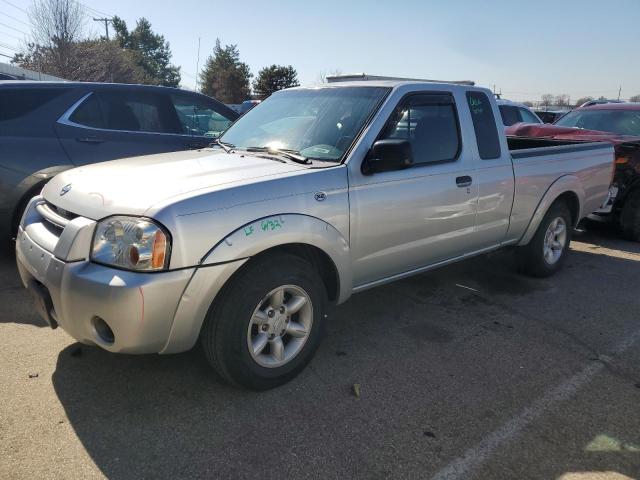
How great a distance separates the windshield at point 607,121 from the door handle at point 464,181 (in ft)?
18.0

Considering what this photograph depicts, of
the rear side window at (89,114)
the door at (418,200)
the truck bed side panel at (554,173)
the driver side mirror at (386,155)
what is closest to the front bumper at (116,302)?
the door at (418,200)

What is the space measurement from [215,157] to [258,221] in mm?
995

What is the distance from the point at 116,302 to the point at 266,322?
87 centimetres

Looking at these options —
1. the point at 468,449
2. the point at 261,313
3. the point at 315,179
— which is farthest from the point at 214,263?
the point at 468,449

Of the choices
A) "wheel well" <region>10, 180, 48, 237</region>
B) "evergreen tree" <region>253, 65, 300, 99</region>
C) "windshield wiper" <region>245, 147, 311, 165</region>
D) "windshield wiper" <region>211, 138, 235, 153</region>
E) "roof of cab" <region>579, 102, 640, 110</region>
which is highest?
"evergreen tree" <region>253, 65, 300, 99</region>

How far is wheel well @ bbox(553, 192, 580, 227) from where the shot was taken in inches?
→ 208

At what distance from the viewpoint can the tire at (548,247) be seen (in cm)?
512

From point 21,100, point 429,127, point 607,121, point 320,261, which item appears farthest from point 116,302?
point 607,121

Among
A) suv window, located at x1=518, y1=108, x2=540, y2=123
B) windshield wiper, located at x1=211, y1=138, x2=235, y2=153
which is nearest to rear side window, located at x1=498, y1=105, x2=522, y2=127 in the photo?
suv window, located at x1=518, y1=108, x2=540, y2=123

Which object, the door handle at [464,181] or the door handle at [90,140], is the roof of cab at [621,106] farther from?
the door handle at [90,140]

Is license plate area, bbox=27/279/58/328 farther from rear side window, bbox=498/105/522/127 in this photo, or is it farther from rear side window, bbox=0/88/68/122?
rear side window, bbox=498/105/522/127

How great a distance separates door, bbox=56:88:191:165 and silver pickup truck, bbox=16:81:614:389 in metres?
1.69

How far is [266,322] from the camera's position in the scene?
294 centimetres

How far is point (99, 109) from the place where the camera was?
17.4 ft
